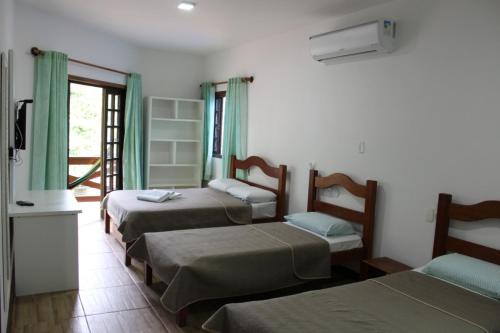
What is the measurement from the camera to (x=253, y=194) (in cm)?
447

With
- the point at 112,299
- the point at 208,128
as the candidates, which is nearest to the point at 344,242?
the point at 112,299

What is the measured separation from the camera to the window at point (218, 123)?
6.30 meters

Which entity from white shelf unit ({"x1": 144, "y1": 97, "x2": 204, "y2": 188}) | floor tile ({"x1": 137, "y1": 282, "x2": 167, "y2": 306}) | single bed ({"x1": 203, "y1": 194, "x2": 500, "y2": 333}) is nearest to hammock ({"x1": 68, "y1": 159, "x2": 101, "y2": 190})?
white shelf unit ({"x1": 144, "y1": 97, "x2": 204, "y2": 188})

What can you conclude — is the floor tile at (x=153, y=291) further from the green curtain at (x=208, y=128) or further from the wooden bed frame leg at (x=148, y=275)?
the green curtain at (x=208, y=128)

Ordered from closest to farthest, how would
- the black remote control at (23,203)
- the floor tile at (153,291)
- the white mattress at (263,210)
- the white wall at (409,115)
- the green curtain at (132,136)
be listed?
the white wall at (409,115) → the floor tile at (153,291) → the black remote control at (23,203) → the white mattress at (263,210) → the green curtain at (132,136)

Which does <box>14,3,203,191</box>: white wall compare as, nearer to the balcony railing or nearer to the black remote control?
the black remote control

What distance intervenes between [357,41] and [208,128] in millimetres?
3377

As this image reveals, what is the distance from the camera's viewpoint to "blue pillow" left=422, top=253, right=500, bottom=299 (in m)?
2.28

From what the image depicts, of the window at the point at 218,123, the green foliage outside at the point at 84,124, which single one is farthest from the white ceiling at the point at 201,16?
the green foliage outside at the point at 84,124

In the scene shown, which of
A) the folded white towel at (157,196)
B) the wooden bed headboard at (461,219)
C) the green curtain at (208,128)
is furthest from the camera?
the green curtain at (208,128)

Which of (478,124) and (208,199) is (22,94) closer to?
(208,199)

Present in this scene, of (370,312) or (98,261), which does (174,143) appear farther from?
(370,312)

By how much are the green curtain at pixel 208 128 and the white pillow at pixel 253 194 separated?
5.40ft

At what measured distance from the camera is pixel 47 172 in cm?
457
